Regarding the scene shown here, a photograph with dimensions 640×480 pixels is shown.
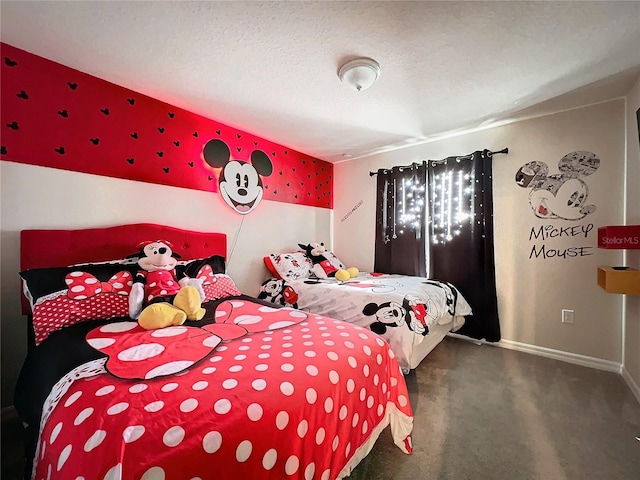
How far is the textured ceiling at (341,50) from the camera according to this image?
1334 millimetres

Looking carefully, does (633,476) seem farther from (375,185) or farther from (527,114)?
(375,185)

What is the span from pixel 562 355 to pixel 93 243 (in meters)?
3.97

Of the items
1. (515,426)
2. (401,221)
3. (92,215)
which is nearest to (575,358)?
(515,426)

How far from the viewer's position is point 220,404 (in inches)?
31.0

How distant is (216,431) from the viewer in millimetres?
714

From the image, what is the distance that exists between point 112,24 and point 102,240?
1327 millimetres

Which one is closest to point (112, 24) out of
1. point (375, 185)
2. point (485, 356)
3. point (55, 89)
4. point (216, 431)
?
point (55, 89)

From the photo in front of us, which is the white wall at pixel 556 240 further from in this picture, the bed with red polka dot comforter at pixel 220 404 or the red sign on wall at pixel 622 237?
the bed with red polka dot comforter at pixel 220 404

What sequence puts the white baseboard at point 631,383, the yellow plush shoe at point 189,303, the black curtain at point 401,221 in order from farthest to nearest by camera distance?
the black curtain at point 401,221, the white baseboard at point 631,383, the yellow plush shoe at point 189,303

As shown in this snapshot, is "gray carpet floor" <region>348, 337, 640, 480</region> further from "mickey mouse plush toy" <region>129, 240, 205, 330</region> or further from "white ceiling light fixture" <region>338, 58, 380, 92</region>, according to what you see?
"white ceiling light fixture" <region>338, 58, 380, 92</region>

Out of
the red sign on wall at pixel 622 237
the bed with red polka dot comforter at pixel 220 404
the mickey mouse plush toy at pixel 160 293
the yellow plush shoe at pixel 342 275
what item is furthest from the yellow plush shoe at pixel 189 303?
the red sign on wall at pixel 622 237

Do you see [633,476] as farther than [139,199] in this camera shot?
No

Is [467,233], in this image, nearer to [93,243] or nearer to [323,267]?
[323,267]

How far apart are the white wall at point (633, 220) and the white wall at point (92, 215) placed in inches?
125
